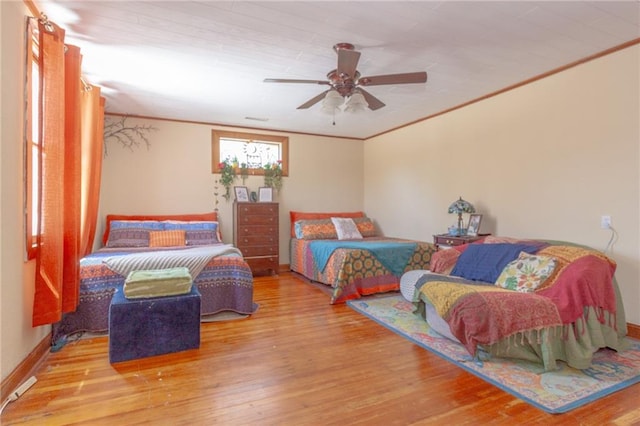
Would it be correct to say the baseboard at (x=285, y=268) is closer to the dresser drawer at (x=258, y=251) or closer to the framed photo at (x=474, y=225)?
the dresser drawer at (x=258, y=251)

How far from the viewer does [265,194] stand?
5.61 meters

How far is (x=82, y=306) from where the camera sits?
2.88m

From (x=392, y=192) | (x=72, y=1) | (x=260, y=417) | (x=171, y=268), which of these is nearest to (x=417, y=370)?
(x=260, y=417)

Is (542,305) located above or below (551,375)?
above

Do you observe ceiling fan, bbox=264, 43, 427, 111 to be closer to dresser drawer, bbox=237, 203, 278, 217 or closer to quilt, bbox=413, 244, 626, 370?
quilt, bbox=413, 244, 626, 370

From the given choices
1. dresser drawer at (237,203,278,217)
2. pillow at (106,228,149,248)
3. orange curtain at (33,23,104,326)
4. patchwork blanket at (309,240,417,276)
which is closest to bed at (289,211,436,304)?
patchwork blanket at (309,240,417,276)

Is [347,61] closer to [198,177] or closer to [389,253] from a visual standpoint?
[389,253]

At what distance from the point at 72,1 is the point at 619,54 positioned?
435 cm

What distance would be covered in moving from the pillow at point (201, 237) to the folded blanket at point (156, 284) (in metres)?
1.81

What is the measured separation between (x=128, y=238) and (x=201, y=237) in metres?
0.91

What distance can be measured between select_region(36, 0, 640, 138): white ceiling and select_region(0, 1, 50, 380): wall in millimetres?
456

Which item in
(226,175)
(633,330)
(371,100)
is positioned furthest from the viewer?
(226,175)

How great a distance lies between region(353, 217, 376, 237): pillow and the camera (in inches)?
227

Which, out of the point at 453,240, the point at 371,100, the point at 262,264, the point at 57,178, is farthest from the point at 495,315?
the point at 262,264
